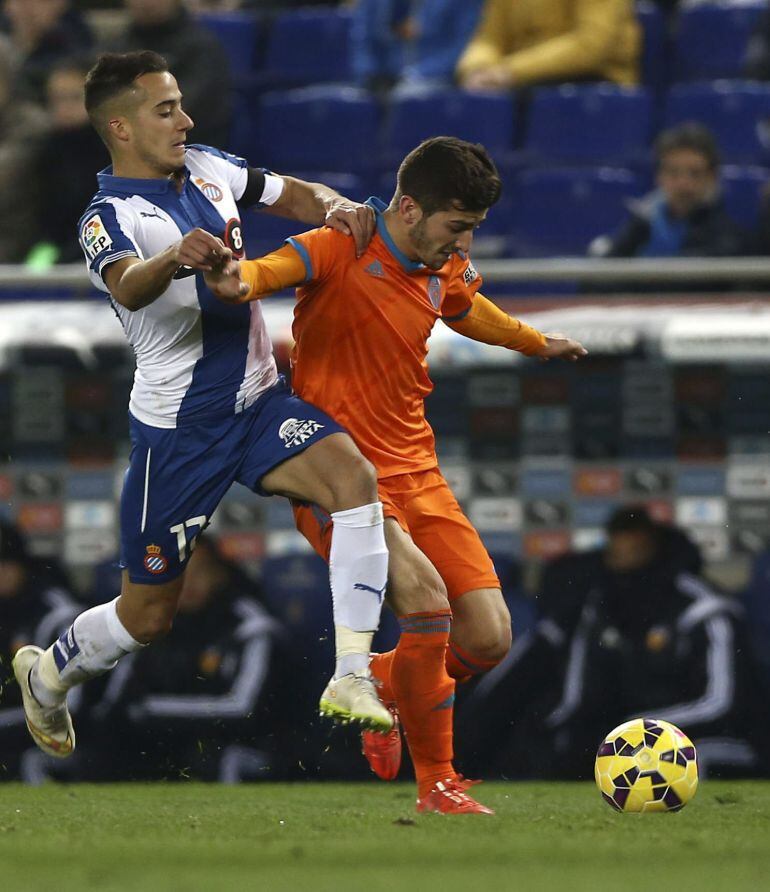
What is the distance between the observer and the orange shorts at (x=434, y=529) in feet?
17.5

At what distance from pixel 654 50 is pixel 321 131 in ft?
5.92

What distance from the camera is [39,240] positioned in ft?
27.1

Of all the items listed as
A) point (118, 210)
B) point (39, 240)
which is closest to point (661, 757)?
point (118, 210)

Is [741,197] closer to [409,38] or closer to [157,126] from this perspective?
[409,38]

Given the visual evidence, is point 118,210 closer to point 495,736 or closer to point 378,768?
point 378,768

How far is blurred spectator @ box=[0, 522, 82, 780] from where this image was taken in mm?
7246

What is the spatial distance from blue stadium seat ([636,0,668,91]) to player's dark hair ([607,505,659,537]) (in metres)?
3.07

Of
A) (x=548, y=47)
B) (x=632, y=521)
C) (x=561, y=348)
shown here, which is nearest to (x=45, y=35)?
(x=548, y=47)

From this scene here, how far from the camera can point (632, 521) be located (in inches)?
279

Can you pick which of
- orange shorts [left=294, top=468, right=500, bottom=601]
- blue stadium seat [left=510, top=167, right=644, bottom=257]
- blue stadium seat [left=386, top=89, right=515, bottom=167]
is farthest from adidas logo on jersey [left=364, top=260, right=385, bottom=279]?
blue stadium seat [left=386, top=89, right=515, bottom=167]

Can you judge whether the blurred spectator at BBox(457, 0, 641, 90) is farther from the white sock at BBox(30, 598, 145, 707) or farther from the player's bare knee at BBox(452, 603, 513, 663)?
the white sock at BBox(30, 598, 145, 707)

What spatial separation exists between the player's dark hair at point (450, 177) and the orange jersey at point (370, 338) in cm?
21

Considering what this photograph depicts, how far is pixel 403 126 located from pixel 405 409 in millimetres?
3889

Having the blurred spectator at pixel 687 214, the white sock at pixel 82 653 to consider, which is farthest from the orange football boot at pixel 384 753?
the blurred spectator at pixel 687 214
